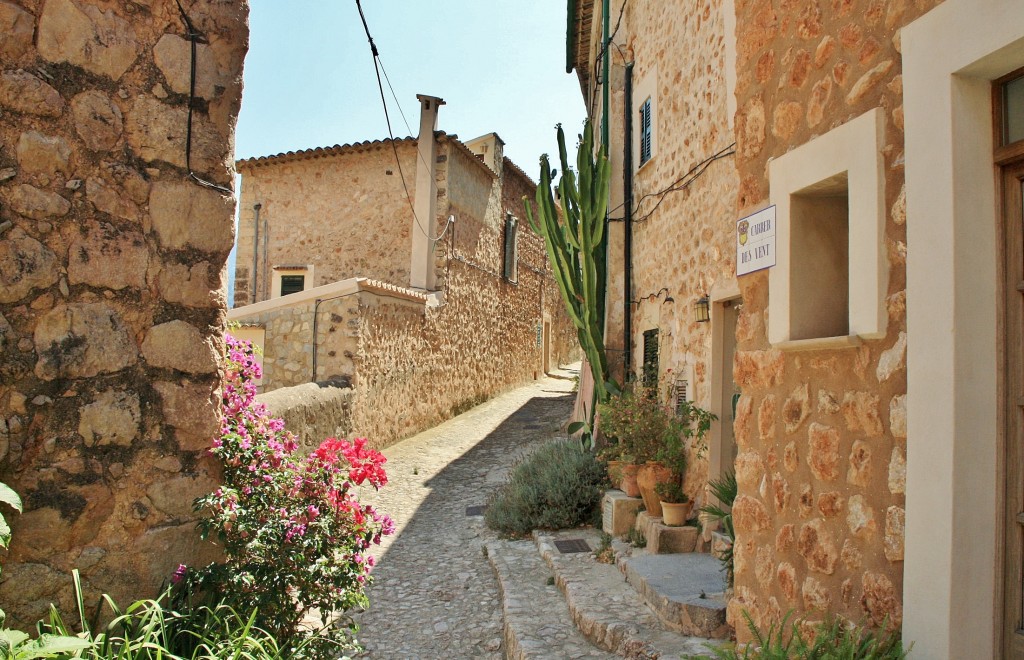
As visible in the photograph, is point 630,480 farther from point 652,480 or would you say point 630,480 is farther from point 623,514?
point 652,480

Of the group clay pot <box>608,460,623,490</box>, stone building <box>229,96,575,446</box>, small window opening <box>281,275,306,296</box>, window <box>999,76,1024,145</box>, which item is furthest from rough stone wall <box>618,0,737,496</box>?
small window opening <box>281,275,306,296</box>

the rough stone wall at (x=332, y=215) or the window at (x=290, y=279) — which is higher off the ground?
the rough stone wall at (x=332, y=215)

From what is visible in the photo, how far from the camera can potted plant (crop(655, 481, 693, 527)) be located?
18.1 feet

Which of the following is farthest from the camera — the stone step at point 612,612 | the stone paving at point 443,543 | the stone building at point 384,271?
the stone building at point 384,271

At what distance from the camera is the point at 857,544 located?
2150 mm

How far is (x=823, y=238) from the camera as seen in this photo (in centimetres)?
256

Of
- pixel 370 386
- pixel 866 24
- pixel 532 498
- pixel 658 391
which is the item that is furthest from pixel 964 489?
pixel 370 386

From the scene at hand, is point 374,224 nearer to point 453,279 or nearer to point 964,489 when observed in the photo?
point 453,279

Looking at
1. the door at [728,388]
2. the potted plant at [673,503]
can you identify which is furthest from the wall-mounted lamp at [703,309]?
the potted plant at [673,503]

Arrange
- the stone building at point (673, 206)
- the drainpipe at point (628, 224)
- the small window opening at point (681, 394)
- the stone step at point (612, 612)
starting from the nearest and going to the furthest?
1. the stone step at point (612, 612)
2. the stone building at point (673, 206)
3. the small window opening at point (681, 394)
4. the drainpipe at point (628, 224)

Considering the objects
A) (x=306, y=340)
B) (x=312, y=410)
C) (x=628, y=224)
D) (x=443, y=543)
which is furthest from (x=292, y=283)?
(x=443, y=543)

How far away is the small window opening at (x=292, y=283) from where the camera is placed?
14.3 meters

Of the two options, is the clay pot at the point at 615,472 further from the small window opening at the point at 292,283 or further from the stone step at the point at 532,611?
the small window opening at the point at 292,283

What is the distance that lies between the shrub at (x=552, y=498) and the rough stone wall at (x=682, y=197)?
1201 millimetres
